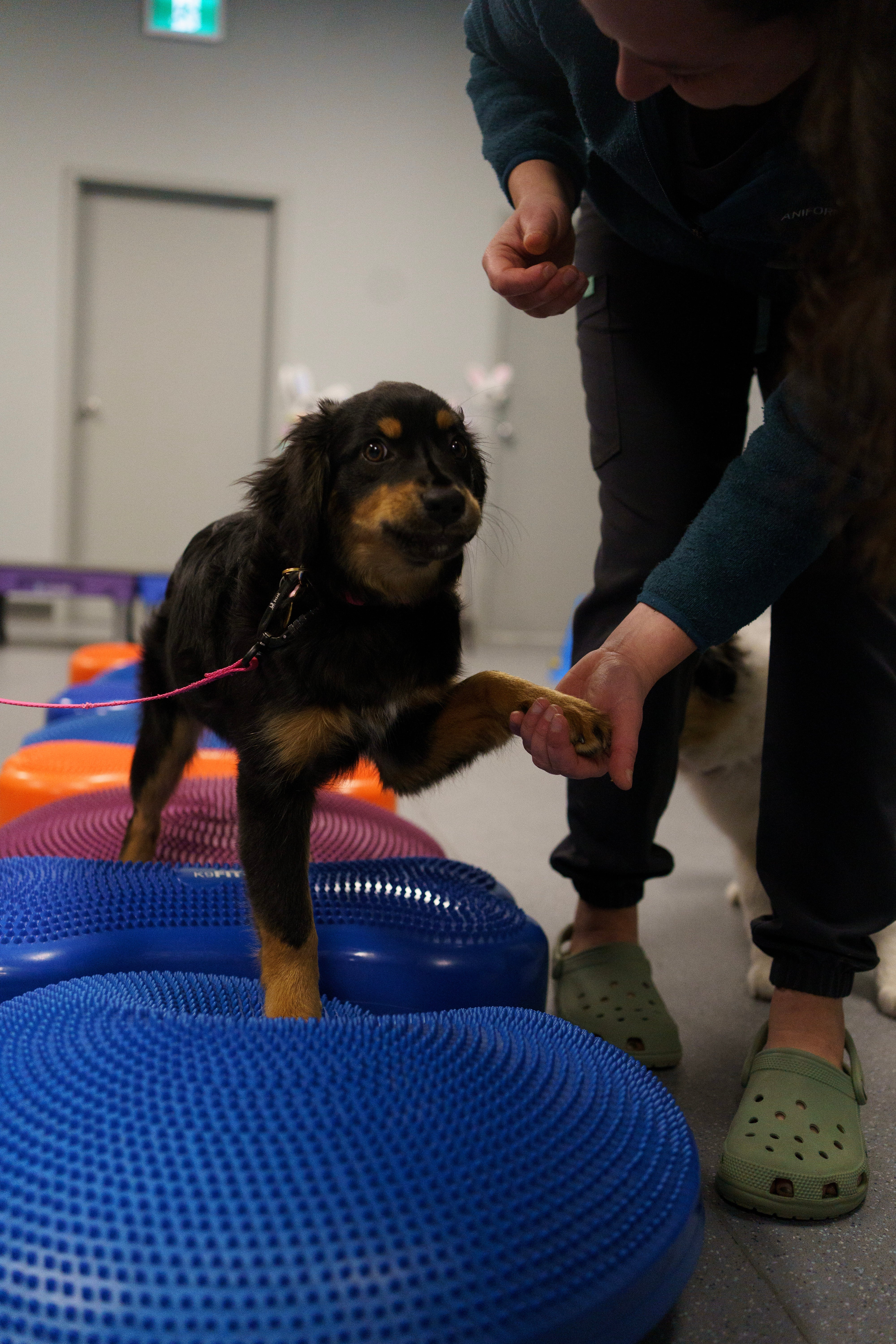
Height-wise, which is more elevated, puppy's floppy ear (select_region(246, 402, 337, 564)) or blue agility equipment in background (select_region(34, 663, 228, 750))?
puppy's floppy ear (select_region(246, 402, 337, 564))

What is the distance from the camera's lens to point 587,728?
1154 mm

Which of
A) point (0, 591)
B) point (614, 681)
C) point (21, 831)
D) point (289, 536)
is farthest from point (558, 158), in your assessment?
point (0, 591)

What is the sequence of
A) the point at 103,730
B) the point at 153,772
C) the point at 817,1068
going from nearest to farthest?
the point at 817,1068 < the point at 153,772 < the point at 103,730

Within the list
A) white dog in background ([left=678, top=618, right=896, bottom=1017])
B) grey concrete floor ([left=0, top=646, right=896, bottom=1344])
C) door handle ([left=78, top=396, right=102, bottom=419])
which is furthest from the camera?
door handle ([left=78, top=396, right=102, bottom=419])

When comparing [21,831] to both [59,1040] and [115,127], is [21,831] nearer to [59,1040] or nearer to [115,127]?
[59,1040]

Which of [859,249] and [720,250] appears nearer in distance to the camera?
[859,249]

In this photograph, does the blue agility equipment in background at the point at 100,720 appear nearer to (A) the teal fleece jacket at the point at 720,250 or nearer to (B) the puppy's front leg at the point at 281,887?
(B) the puppy's front leg at the point at 281,887

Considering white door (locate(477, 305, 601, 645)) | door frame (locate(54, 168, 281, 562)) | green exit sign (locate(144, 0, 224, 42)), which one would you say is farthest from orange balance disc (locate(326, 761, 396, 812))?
green exit sign (locate(144, 0, 224, 42))

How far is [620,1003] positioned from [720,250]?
1029 mm

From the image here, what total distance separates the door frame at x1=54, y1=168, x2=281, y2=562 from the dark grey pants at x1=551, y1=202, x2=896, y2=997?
5.76 meters

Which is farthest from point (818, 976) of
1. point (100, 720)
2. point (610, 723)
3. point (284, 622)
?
point (100, 720)

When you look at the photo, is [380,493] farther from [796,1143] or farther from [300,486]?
[796,1143]

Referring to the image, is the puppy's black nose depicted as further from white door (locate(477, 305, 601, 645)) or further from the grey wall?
the grey wall

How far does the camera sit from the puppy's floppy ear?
4.27ft
